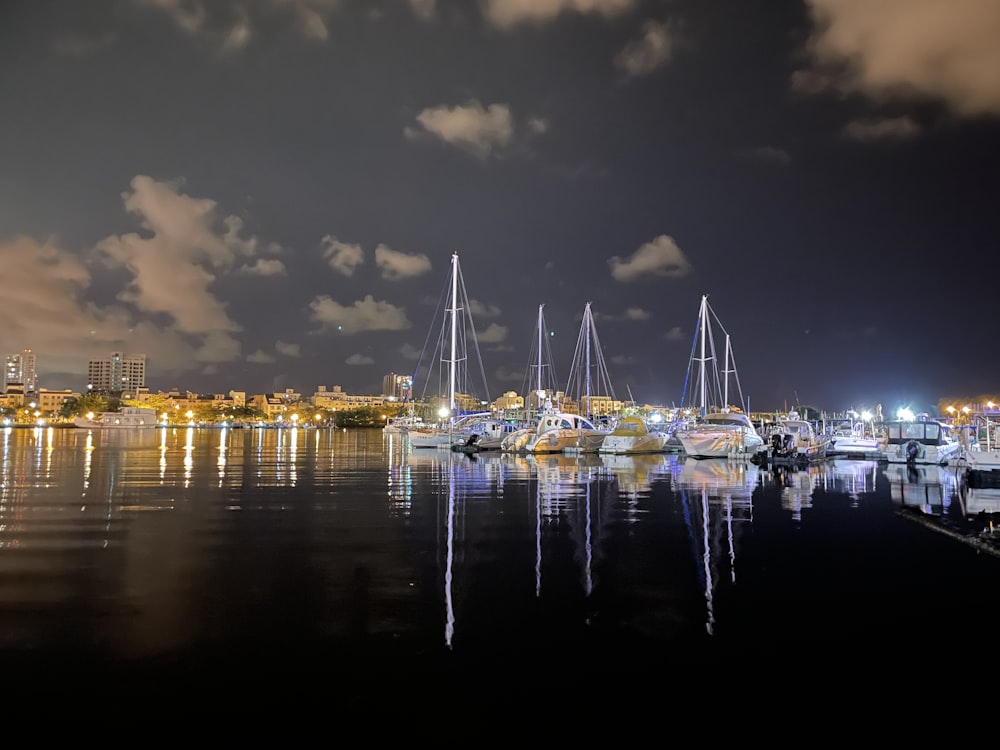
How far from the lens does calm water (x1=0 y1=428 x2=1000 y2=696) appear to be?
6.99 m

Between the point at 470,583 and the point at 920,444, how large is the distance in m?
43.4

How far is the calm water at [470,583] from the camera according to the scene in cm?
699

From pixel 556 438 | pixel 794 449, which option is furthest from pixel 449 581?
pixel 794 449

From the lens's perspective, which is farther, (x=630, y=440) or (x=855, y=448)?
(x=855, y=448)

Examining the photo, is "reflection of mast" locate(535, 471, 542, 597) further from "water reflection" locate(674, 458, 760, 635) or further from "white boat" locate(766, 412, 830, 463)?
"white boat" locate(766, 412, 830, 463)

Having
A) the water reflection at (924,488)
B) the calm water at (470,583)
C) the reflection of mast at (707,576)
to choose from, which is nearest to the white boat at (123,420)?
the calm water at (470,583)

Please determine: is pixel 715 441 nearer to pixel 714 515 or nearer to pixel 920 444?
pixel 920 444

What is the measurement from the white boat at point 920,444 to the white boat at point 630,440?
15553 mm

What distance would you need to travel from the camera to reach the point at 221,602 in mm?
8820

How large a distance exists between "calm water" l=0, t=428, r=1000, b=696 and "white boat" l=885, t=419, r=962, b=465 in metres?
24.5

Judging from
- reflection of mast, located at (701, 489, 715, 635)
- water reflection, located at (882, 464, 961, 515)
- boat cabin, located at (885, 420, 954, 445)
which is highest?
boat cabin, located at (885, 420, 954, 445)

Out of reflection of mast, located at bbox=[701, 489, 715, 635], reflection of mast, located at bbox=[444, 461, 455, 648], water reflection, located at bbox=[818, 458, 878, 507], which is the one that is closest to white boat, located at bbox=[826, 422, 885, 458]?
water reflection, located at bbox=[818, 458, 878, 507]

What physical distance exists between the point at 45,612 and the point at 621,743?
6975mm

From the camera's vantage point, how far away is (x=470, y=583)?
32.6 ft
